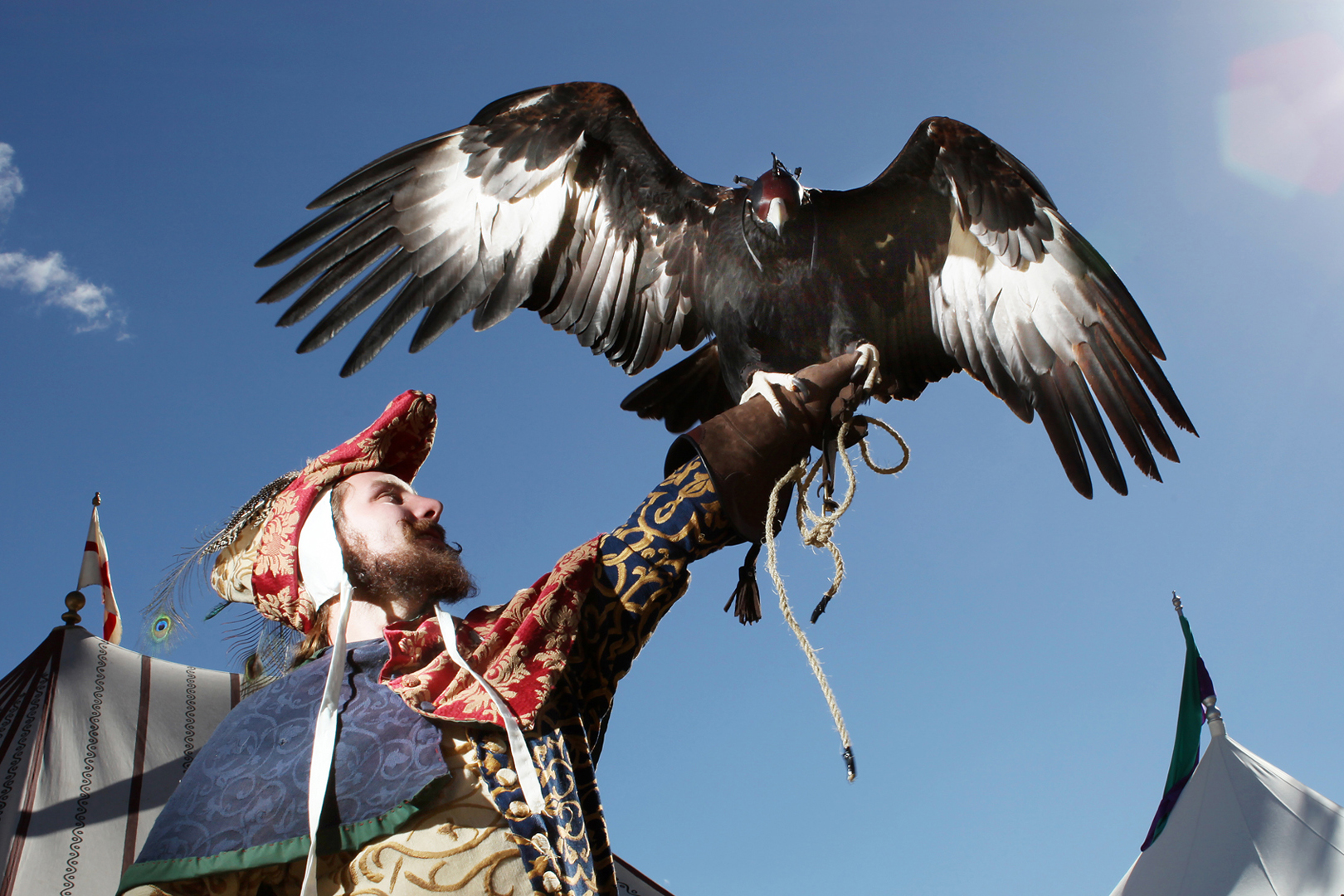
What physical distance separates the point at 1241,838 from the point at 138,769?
653cm

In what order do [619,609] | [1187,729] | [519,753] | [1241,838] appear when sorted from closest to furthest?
[519,753] → [619,609] → [1241,838] → [1187,729]

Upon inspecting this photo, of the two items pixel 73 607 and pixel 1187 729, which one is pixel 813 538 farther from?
pixel 1187 729

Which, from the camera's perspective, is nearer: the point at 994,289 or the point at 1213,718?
the point at 994,289

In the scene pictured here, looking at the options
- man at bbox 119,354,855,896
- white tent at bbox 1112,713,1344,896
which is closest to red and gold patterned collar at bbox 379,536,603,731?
man at bbox 119,354,855,896

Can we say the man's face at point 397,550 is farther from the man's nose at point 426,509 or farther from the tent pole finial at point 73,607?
the tent pole finial at point 73,607

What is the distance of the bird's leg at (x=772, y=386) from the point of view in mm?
1851

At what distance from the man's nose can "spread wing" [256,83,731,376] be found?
60 centimetres

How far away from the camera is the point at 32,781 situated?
2328mm

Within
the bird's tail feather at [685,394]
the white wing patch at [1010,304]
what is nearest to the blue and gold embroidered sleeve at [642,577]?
the bird's tail feather at [685,394]

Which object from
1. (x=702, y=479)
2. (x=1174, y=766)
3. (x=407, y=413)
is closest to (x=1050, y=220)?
(x=702, y=479)

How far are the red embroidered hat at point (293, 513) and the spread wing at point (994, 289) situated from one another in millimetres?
1185

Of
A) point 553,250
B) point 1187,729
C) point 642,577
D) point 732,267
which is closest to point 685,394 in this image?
point 732,267

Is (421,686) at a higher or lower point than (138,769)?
lower

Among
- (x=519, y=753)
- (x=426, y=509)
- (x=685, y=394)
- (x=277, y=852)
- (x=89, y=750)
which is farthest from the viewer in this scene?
(x=685, y=394)
